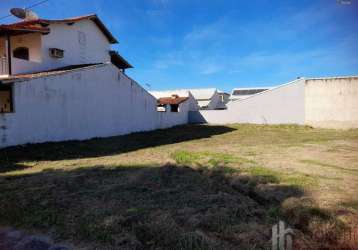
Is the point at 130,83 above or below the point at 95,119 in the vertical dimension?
above

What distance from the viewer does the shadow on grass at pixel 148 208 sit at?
4.05 meters

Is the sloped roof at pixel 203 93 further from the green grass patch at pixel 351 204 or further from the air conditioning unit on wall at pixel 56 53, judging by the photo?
the green grass patch at pixel 351 204

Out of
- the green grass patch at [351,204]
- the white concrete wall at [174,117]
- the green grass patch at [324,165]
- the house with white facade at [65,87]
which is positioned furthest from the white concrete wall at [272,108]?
the green grass patch at [351,204]

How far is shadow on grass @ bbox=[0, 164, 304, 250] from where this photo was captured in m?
4.05

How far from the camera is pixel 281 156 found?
10703 millimetres

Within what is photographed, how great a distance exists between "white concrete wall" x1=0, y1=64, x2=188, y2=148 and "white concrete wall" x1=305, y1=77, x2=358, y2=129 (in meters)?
15.1

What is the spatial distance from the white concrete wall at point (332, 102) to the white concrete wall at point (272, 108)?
813 mm

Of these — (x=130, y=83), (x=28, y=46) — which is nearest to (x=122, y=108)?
(x=130, y=83)

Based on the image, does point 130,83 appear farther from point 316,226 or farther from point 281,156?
point 316,226

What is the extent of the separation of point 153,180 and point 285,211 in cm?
350

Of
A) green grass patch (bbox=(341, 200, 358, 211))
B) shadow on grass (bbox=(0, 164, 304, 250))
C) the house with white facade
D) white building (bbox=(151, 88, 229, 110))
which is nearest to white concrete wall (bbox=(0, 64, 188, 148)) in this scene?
the house with white facade

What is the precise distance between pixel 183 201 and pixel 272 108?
85.9 feet

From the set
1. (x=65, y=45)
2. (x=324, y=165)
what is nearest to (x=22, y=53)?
(x=65, y=45)

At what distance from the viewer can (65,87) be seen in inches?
576
